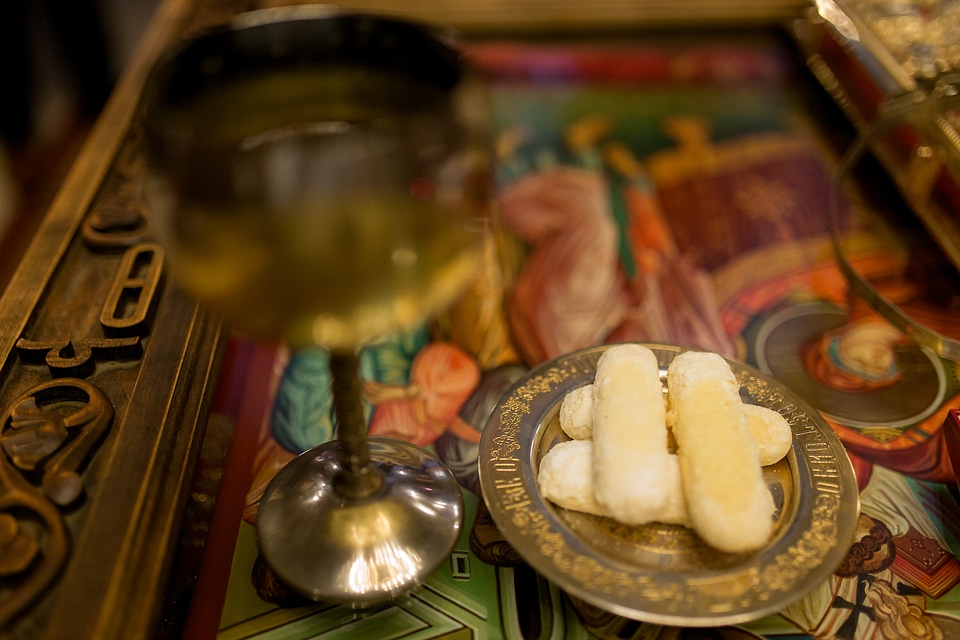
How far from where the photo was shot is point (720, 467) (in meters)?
0.41

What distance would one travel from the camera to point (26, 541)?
1.34 feet

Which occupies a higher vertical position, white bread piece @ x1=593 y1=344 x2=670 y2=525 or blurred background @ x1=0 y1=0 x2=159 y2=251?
white bread piece @ x1=593 y1=344 x2=670 y2=525

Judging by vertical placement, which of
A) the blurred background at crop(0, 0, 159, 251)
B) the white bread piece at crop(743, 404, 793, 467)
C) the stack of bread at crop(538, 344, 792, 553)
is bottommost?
the blurred background at crop(0, 0, 159, 251)

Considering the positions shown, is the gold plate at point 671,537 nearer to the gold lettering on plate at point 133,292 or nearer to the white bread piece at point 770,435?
Result: the white bread piece at point 770,435

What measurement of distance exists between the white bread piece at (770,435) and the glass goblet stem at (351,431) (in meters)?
0.23

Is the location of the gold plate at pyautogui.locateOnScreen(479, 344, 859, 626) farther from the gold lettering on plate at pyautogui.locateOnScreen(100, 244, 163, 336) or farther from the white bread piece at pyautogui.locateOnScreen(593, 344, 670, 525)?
the gold lettering on plate at pyautogui.locateOnScreen(100, 244, 163, 336)

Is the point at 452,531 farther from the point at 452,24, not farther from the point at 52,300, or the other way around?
the point at 452,24

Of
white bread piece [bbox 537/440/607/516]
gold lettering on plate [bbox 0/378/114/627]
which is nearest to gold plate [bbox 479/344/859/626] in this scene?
white bread piece [bbox 537/440/607/516]

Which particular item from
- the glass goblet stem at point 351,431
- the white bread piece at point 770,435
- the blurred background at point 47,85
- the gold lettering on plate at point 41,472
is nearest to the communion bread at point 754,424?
the white bread piece at point 770,435

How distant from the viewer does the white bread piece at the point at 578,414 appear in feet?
1.57

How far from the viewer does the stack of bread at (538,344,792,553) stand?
41cm

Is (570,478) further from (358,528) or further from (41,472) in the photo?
(41,472)

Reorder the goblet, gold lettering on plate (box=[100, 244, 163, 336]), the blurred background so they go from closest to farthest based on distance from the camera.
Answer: the goblet
gold lettering on plate (box=[100, 244, 163, 336])
the blurred background

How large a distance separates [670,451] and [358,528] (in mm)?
192
